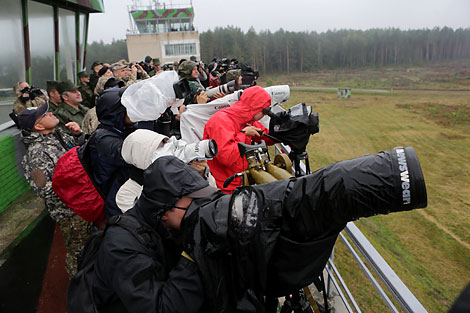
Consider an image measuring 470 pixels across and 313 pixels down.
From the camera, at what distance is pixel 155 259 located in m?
1.62

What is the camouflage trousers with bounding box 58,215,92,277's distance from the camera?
10.4 feet

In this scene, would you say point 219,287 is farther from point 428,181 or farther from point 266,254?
point 428,181

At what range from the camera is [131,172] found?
2395mm

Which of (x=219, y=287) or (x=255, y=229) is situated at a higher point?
(x=255, y=229)

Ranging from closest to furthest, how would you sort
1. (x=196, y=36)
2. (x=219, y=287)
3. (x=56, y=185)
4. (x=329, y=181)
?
(x=329, y=181) → (x=219, y=287) → (x=56, y=185) → (x=196, y=36)

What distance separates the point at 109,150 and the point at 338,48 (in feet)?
260

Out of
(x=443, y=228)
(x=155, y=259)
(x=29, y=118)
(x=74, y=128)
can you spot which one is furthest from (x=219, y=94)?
(x=443, y=228)

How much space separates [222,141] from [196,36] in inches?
1681

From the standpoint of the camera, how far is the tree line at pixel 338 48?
66312 mm

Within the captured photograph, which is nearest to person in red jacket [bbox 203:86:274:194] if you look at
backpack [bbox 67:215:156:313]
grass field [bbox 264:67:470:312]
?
backpack [bbox 67:215:156:313]

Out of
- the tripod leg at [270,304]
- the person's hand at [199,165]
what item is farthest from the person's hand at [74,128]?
the tripod leg at [270,304]

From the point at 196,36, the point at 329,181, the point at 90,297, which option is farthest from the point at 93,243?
the point at 196,36

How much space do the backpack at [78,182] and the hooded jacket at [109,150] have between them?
5 cm

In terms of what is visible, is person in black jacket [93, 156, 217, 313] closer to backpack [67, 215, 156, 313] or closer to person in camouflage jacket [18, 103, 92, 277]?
backpack [67, 215, 156, 313]
